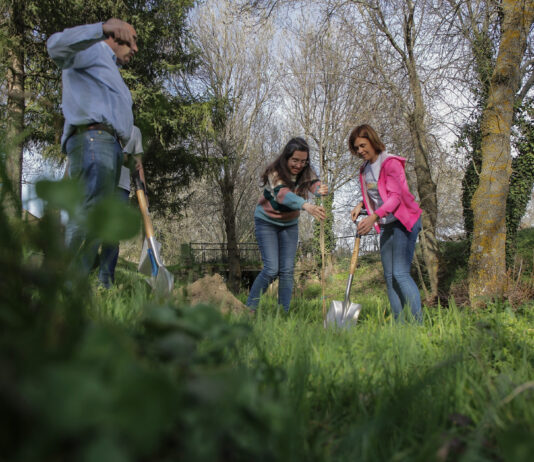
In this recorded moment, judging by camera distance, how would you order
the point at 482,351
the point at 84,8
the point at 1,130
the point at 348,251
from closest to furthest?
the point at 1,130 < the point at 482,351 < the point at 84,8 < the point at 348,251

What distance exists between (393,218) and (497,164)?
218cm

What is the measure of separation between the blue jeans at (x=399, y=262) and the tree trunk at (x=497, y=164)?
1.66 metres

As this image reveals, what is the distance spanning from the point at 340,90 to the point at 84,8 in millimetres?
8716

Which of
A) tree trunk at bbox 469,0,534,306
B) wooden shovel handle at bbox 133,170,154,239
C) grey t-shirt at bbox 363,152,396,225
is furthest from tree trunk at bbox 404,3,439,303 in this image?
wooden shovel handle at bbox 133,170,154,239

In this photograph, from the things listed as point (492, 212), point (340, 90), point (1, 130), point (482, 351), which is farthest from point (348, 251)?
point (1, 130)

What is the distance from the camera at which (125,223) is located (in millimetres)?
465

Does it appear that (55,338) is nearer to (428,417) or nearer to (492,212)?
(428,417)

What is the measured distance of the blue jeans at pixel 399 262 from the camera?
3340 millimetres

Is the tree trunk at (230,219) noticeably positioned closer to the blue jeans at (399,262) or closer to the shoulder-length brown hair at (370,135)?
the shoulder-length brown hair at (370,135)

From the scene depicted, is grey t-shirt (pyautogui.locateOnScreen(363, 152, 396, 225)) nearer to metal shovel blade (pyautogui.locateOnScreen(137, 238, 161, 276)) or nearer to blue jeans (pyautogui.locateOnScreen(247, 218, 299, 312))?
blue jeans (pyautogui.locateOnScreen(247, 218, 299, 312))

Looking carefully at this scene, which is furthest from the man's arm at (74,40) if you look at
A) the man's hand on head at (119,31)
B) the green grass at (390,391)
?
the green grass at (390,391)

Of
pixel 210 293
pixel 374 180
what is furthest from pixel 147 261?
pixel 374 180

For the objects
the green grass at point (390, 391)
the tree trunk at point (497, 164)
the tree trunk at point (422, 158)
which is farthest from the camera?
the tree trunk at point (422, 158)

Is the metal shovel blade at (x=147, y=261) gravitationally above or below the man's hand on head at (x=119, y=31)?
below
